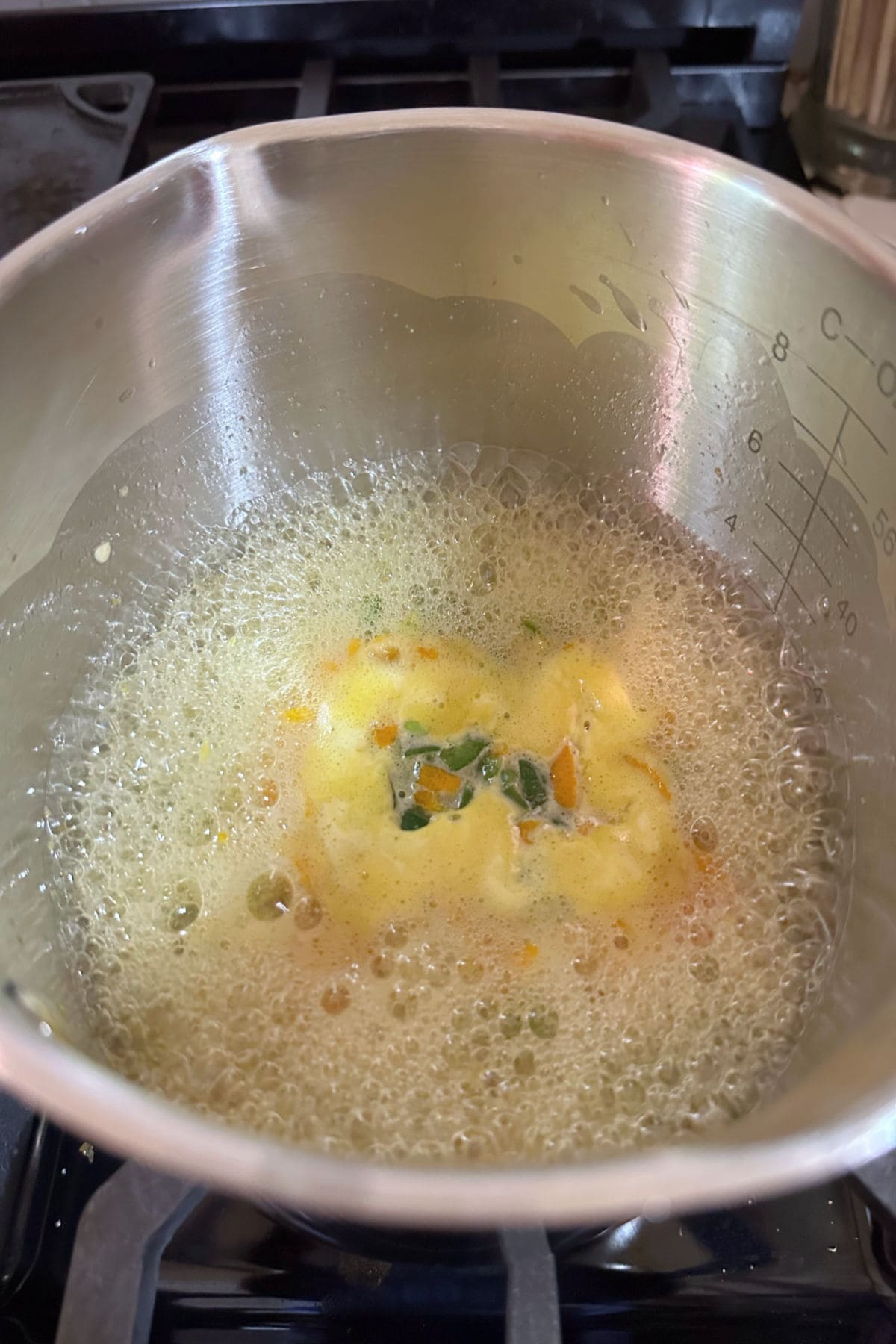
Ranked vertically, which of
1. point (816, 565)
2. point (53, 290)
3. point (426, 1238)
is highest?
point (53, 290)

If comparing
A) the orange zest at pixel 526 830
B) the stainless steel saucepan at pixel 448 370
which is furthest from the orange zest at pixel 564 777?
the stainless steel saucepan at pixel 448 370

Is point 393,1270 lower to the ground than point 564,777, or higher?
lower

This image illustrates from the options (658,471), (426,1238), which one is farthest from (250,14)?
(426,1238)

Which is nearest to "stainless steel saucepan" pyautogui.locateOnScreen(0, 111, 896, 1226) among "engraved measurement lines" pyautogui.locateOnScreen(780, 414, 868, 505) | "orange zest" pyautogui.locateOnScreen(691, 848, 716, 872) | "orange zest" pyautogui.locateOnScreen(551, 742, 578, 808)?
"engraved measurement lines" pyautogui.locateOnScreen(780, 414, 868, 505)

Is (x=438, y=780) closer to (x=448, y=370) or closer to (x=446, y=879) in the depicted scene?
(x=446, y=879)

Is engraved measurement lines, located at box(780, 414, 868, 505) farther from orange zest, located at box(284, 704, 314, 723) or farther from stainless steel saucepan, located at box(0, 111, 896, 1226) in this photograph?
orange zest, located at box(284, 704, 314, 723)

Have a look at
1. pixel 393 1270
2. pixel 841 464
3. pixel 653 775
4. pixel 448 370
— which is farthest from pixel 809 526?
pixel 393 1270

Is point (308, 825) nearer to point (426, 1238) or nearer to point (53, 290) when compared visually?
point (426, 1238)
